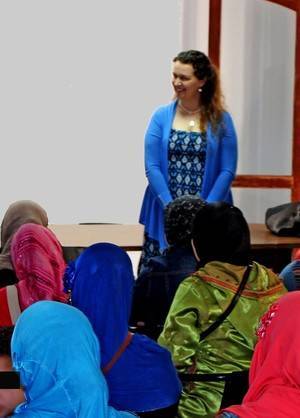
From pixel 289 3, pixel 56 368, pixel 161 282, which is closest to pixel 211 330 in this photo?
pixel 161 282

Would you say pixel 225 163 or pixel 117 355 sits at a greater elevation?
pixel 225 163

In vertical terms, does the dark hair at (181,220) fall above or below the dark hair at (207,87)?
below

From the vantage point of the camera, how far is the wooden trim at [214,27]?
5.71m

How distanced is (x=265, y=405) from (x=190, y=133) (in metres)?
2.79

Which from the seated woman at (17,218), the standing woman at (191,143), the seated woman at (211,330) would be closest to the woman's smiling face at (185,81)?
the standing woman at (191,143)

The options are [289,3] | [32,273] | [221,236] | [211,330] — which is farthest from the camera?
[289,3]

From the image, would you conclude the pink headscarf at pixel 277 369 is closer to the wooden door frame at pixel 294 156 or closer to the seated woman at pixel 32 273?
the seated woman at pixel 32 273

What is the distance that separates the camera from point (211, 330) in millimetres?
2332

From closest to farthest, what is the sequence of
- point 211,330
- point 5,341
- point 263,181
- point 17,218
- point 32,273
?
point 5,341
point 211,330
point 32,273
point 17,218
point 263,181

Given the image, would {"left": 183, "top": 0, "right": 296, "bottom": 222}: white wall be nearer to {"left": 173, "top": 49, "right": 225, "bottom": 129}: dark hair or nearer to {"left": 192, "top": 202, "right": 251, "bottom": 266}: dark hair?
{"left": 173, "top": 49, "right": 225, "bottom": 129}: dark hair

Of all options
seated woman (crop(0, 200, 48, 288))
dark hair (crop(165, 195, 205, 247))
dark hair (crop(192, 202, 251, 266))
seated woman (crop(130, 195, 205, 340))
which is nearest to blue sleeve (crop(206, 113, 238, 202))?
seated woman (crop(0, 200, 48, 288))

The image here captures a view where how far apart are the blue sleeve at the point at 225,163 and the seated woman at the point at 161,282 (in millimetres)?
1437

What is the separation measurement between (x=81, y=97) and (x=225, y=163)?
2062 mm

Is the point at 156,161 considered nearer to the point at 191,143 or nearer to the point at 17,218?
the point at 191,143
